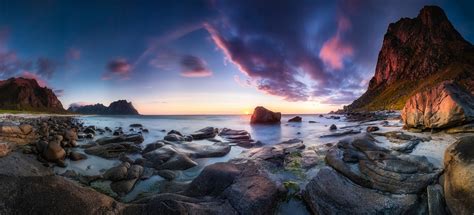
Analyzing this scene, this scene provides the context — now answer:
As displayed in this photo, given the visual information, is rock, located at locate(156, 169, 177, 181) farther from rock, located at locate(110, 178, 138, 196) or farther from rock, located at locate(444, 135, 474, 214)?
rock, located at locate(444, 135, 474, 214)

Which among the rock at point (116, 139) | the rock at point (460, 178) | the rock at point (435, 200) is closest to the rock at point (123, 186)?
the rock at point (435, 200)

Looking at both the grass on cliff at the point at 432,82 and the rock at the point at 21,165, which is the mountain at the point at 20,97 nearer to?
the rock at the point at 21,165

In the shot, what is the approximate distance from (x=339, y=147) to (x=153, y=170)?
380 inches

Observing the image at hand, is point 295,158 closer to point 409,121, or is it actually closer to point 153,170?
point 153,170

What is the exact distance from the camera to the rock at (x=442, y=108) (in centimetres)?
1329

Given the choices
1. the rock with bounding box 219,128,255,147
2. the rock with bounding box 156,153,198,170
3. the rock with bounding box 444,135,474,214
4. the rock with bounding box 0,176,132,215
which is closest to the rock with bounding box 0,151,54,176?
the rock with bounding box 0,176,132,215

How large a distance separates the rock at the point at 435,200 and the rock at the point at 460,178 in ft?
0.53

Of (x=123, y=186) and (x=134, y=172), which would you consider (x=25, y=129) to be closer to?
(x=134, y=172)

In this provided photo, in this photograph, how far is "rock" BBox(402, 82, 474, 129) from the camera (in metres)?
13.3

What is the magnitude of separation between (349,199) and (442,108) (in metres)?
13.6

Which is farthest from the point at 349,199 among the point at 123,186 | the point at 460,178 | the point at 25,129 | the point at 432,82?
the point at 432,82

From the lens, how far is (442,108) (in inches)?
569

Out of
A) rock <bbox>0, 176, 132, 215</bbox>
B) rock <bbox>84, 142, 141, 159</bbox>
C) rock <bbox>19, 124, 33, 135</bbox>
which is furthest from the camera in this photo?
rock <bbox>19, 124, 33, 135</bbox>

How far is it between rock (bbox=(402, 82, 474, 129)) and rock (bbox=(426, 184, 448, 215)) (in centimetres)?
1106
